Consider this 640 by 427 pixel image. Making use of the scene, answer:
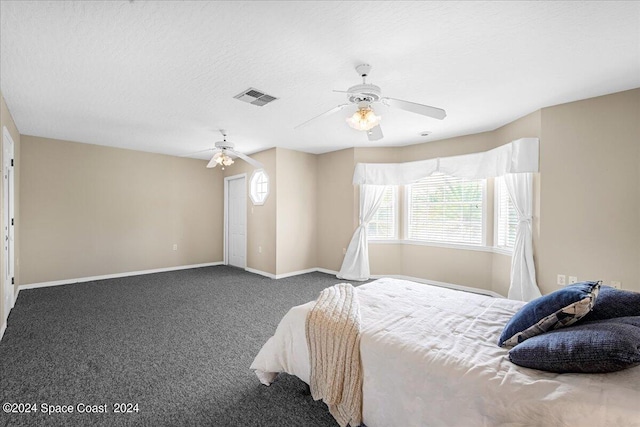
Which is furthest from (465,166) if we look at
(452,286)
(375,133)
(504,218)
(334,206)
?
(334,206)

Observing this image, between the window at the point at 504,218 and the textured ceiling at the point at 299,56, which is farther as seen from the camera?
the window at the point at 504,218

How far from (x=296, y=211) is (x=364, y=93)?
371cm

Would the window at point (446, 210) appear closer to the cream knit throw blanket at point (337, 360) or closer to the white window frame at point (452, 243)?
the white window frame at point (452, 243)

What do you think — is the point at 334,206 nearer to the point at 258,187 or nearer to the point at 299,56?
the point at 258,187

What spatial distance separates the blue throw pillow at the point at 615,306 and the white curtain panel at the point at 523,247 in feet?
7.79

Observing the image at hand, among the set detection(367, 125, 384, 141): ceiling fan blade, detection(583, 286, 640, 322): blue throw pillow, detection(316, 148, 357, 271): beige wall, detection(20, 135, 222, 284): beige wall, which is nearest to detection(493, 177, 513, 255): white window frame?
detection(316, 148, 357, 271): beige wall

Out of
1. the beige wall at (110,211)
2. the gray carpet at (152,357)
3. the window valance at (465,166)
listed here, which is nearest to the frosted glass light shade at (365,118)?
the gray carpet at (152,357)

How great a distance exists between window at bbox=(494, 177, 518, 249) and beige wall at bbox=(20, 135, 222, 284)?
5.78m

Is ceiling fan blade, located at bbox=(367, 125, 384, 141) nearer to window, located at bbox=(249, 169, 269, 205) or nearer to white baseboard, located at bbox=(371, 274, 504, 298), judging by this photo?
white baseboard, located at bbox=(371, 274, 504, 298)

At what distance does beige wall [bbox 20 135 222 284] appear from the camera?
504 cm

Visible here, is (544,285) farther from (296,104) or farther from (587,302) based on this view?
(296,104)

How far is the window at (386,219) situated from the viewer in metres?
5.74

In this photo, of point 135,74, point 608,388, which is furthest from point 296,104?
point 608,388

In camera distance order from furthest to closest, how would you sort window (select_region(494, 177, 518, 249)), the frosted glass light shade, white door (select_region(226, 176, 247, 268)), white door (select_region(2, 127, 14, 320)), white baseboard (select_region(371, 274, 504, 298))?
white door (select_region(226, 176, 247, 268)) → white baseboard (select_region(371, 274, 504, 298)) → window (select_region(494, 177, 518, 249)) → white door (select_region(2, 127, 14, 320)) → the frosted glass light shade
